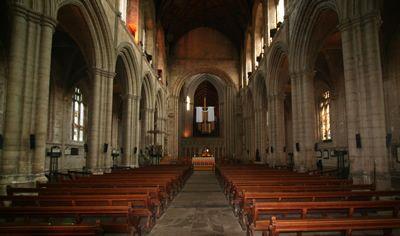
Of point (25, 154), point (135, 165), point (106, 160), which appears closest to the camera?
point (25, 154)

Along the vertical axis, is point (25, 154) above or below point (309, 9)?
below

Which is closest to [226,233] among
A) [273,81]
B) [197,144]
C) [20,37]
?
[20,37]

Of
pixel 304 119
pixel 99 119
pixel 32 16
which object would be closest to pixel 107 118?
pixel 99 119

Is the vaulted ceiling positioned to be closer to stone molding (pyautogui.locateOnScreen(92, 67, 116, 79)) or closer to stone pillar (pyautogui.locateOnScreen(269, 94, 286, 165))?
stone pillar (pyautogui.locateOnScreen(269, 94, 286, 165))

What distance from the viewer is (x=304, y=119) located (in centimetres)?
1398

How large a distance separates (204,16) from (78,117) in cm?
1864

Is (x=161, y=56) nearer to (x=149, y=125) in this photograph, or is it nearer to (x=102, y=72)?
(x=149, y=125)

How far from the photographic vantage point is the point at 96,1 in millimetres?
12750

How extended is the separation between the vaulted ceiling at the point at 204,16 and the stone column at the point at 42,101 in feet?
63.4

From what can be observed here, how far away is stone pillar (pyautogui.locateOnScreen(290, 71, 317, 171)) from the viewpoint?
13.8 meters

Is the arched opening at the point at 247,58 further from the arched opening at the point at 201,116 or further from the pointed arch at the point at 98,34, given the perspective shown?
the pointed arch at the point at 98,34

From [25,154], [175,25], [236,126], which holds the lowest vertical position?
[25,154]

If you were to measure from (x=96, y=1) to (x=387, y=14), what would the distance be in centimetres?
1432

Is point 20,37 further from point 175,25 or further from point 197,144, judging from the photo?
point 197,144
